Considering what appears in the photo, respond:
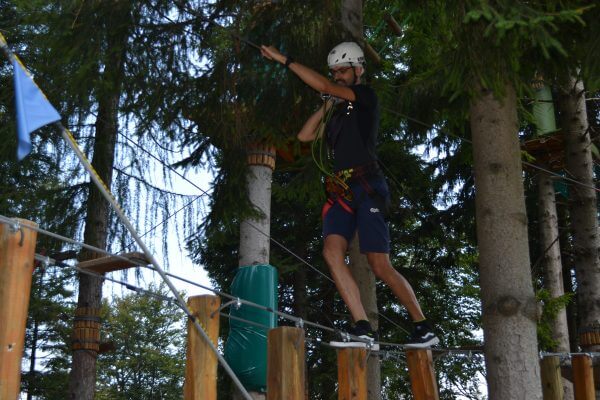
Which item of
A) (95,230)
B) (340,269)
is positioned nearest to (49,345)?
(95,230)

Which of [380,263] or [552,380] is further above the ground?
[380,263]

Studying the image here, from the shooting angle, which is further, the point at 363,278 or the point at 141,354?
the point at 141,354

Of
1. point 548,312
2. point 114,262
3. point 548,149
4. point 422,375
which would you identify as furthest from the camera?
point 548,149

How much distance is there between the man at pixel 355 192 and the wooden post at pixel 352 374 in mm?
432

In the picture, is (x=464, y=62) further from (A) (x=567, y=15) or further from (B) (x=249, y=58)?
(B) (x=249, y=58)

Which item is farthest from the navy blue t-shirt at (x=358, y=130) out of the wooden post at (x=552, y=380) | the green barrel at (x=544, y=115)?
the green barrel at (x=544, y=115)

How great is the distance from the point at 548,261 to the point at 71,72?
7762 mm

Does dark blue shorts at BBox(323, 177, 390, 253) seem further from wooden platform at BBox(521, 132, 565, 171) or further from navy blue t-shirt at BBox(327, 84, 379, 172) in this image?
wooden platform at BBox(521, 132, 565, 171)

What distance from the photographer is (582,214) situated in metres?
10.6

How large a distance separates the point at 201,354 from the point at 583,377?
11.4 feet

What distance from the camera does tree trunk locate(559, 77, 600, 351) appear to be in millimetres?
10000

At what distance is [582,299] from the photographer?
10188 mm

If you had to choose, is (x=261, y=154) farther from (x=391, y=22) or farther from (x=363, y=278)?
(x=391, y=22)

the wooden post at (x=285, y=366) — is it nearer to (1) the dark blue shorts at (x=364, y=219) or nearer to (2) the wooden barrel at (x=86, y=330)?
(1) the dark blue shorts at (x=364, y=219)
